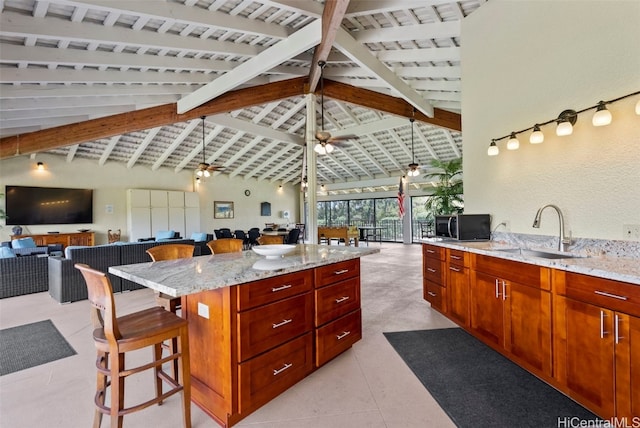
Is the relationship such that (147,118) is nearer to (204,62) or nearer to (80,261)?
(204,62)

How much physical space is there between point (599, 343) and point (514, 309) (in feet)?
2.20

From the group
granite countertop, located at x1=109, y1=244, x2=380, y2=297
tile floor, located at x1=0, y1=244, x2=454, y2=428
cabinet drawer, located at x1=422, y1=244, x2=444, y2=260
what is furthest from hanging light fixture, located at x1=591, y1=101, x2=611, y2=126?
tile floor, located at x1=0, y1=244, x2=454, y2=428

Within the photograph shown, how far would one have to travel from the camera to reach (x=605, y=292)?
1.67 metres

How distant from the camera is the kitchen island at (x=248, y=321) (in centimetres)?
175

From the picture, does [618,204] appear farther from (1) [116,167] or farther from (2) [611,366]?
(1) [116,167]

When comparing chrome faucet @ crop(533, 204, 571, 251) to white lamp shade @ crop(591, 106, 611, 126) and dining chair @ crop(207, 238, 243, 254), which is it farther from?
dining chair @ crop(207, 238, 243, 254)

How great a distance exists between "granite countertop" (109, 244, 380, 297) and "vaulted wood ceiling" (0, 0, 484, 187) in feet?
8.48

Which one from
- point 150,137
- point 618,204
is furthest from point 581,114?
point 150,137

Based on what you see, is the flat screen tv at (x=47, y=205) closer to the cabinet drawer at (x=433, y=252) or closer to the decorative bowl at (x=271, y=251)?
the decorative bowl at (x=271, y=251)

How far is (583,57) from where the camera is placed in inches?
97.4

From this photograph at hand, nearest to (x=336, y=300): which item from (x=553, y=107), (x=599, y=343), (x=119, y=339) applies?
(x=119, y=339)

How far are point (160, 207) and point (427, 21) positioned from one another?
9.08m

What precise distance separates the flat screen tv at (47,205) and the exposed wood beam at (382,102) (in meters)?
7.67

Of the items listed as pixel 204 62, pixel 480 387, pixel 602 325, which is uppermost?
pixel 204 62
